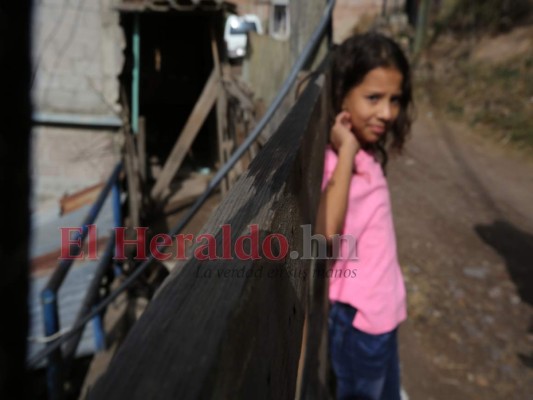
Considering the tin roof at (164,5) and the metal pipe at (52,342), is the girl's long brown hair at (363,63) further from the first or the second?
the tin roof at (164,5)

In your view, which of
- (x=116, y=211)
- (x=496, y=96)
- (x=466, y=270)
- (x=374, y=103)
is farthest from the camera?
(x=496, y=96)

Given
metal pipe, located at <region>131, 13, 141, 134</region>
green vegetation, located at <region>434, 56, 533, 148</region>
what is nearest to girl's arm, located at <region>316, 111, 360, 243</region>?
metal pipe, located at <region>131, 13, 141, 134</region>

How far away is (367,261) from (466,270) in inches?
121

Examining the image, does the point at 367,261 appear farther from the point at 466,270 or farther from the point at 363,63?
the point at 466,270

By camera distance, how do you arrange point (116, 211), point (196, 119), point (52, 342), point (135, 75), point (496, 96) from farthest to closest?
point (496, 96) < point (196, 119) < point (135, 75) < point (116, 211) < point (52, 342)

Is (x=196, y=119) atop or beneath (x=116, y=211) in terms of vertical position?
atop

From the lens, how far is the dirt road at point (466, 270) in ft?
10.1

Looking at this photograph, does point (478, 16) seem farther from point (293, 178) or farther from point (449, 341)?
point (293, 178)

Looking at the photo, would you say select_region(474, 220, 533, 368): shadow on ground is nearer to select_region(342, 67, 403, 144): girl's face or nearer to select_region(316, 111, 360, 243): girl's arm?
select_region(342, 67, 403, 144): girl's face

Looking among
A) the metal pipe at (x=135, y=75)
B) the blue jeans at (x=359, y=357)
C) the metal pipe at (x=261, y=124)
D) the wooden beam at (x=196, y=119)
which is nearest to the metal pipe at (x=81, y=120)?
the metal pipe at (x=135, y=75)

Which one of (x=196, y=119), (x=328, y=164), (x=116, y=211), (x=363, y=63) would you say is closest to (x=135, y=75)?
(x=196, y=119)

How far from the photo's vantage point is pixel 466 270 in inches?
167

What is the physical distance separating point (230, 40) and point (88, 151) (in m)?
8.31

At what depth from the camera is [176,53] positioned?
26.6 ft
